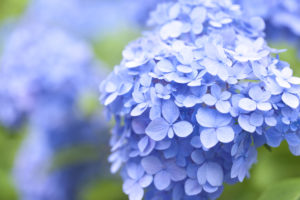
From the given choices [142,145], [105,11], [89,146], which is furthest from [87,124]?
[105,11]

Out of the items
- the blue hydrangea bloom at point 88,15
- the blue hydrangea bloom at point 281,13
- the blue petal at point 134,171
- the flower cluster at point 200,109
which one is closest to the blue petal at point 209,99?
the flower cluster at point 200,109

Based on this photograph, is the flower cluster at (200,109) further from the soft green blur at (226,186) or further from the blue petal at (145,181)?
the soft green blur at (226,186)

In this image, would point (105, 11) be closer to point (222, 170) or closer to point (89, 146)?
point (89, 146)

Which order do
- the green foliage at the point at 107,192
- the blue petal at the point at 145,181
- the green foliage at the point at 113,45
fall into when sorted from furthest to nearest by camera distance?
the green foliage at the point at 113,45
the green foliage at the point at 107,192
the blue petal at the point at 145,181

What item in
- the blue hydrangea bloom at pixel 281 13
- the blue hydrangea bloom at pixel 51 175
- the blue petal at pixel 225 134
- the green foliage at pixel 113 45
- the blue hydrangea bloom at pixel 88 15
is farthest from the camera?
the green foliage at pixel 113 45

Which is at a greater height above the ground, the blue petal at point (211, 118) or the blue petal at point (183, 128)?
the blue petal at point (183, 128)

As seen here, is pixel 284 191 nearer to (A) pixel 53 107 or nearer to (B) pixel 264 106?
(B) pixel 264 106

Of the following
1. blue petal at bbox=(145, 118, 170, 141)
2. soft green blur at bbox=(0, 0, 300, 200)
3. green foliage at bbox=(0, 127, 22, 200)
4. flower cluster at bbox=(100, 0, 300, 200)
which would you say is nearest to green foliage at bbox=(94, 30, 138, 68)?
soft green blur at bbox=(0, 0, 300, 200)
